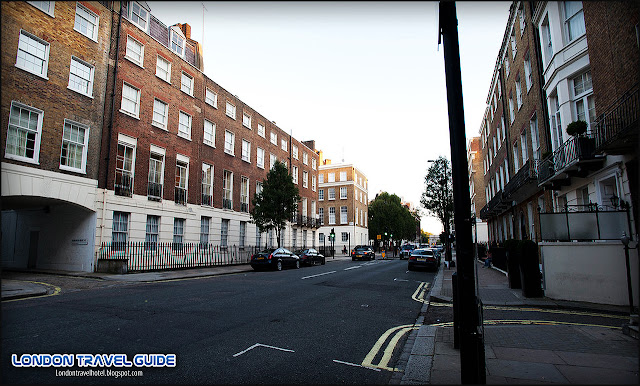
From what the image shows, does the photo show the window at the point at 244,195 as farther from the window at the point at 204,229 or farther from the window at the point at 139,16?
the window at the point at 139,16

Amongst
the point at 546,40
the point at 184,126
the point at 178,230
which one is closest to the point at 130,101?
the point at 184,126

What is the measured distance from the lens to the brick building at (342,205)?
2272 inches

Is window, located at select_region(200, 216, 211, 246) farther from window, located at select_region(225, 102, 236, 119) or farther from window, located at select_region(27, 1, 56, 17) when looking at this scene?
window, located at select_region(27, 1, 56, 17)

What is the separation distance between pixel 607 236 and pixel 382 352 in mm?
7351

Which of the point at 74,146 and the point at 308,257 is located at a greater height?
the point at 74,146

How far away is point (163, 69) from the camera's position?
22.8 m

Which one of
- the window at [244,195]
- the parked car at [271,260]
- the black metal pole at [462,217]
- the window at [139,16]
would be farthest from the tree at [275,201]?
the black metal pole at [462,217]

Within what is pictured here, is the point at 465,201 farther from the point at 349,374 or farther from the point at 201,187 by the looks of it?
the point at 201,187

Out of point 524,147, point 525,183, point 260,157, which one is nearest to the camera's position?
point 525,183

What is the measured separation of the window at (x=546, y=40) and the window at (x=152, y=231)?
69.5 ft

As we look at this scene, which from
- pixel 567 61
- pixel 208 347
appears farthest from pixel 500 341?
pixel 567 61

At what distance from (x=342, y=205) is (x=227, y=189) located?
108 ft

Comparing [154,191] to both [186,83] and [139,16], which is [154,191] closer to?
[186,83]

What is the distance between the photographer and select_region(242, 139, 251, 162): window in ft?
102
